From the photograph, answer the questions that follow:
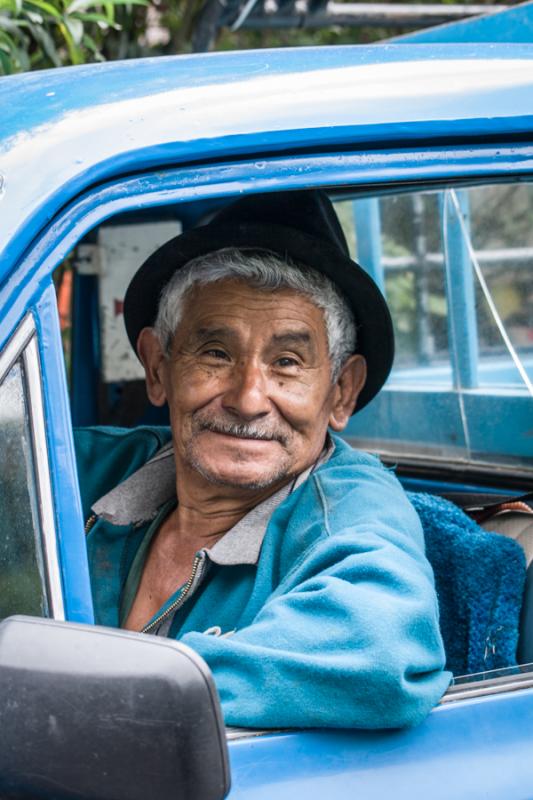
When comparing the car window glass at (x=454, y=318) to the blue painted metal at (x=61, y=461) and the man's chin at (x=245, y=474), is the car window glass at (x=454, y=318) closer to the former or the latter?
the man's chin at (x=245, y=474)

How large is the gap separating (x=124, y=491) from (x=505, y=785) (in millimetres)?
1173

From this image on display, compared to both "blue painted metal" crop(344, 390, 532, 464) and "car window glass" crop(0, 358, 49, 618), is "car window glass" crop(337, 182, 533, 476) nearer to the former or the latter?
"blue painted metal" crop(344, 390, 532, 464)

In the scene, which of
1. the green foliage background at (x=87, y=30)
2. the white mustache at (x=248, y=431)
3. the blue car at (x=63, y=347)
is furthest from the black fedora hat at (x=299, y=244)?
the green foliage background at (x=87, y=30)

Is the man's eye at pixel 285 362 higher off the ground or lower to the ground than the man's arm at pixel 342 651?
higher

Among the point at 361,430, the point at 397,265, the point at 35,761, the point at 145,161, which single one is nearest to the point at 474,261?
the point at 397,265

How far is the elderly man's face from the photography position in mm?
2055

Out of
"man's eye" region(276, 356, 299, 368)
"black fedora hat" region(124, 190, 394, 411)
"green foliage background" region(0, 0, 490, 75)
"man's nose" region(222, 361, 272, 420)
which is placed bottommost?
"man's nose" region(222, 361, 272, 420)

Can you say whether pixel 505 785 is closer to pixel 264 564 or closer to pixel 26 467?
pixel 264 564

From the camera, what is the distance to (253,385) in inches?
80.0

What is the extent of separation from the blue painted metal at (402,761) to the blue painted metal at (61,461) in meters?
0.29

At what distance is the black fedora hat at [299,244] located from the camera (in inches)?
82.8

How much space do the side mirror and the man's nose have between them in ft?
3.01

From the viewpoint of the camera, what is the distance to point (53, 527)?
54.1 inches

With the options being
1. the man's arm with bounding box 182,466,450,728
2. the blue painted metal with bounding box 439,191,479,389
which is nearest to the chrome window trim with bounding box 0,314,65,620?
the man's arm with bounding box 182,466,450,728
